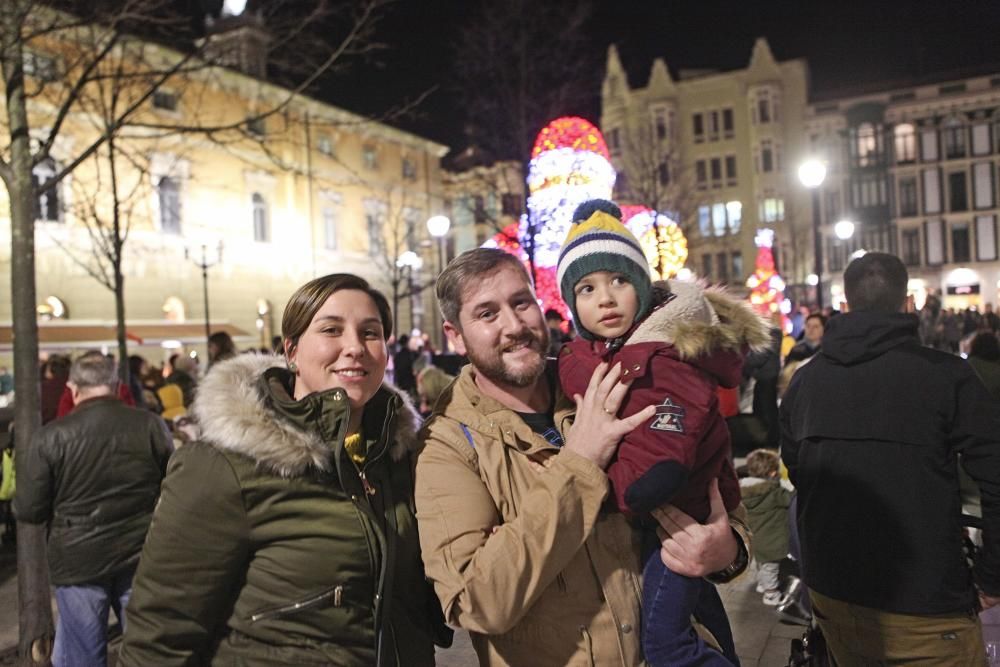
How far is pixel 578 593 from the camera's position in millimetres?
2051

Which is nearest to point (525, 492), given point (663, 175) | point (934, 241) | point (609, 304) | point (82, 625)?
point (609, 304)

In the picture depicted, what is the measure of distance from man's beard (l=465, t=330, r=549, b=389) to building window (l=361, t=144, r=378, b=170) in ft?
133

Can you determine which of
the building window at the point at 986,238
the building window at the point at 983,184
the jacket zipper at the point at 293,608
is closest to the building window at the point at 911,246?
the building window at the point at 986,238

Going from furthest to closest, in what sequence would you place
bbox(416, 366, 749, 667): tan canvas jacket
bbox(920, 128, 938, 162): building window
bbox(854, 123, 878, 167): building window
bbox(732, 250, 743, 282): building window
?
bbox(854, 123, 878, 167): building window, bbox(920, 128, 938, 162): building window, bbox(732, 250, 743, 282): building window, bbox(416, 366, 749, 667): tan canvas jacket

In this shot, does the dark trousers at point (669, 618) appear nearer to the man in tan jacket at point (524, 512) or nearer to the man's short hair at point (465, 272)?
the man in tan jacket at point (524, 512)

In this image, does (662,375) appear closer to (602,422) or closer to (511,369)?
(602,422)

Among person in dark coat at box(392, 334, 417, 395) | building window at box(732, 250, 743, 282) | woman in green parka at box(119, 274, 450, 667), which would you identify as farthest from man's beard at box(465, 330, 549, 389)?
building window at box(732, 250, 743, 282)

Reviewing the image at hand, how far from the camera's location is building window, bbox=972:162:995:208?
55.4 metres

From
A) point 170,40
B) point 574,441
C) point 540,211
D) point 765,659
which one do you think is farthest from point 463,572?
point 540,211

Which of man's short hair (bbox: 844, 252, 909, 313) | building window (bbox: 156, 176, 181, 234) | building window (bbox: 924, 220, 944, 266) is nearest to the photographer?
man's short hair (bbox: 844, 252, 909, 313)

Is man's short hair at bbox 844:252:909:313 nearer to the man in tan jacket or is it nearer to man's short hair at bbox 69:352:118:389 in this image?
Result: the man in tan jacket

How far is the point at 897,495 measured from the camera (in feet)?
9.32

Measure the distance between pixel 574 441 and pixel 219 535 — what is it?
3.35 feet

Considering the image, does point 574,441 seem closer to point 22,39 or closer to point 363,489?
point 363,489
